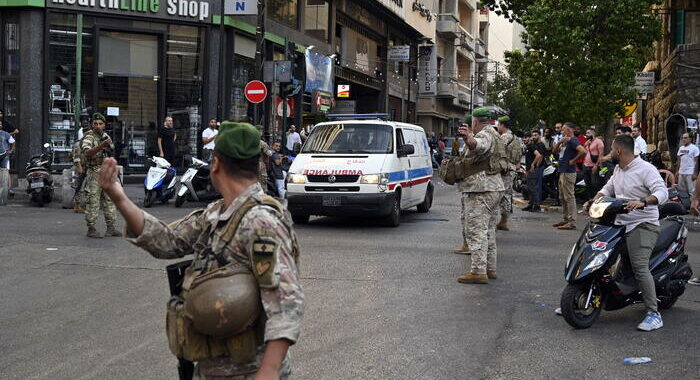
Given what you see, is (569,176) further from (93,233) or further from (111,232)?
(93,233)

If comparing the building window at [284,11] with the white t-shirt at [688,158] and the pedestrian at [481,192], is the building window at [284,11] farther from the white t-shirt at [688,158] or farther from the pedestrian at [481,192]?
the pedestrian at [481,192]

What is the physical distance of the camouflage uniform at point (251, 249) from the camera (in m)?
2.81

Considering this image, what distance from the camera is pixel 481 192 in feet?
28.2

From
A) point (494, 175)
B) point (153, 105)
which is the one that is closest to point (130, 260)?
point (494, 175)

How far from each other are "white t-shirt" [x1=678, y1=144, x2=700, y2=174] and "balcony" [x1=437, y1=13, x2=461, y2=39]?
40.4 m

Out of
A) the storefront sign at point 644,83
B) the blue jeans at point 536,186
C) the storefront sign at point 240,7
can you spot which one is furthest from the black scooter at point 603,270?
the storefront sign at point 644,83

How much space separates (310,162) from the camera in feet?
45.9

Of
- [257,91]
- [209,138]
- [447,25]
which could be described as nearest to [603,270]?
[257,91]

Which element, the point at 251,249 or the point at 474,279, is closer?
the point at 251,249

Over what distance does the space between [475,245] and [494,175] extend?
0.78 m

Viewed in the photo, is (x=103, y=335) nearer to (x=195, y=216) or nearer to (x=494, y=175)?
(x=195, y=216)

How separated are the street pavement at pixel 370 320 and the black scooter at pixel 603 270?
7.7 inches

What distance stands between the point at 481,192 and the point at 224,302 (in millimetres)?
6137

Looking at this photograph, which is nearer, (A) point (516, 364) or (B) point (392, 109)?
(A) point (516, 364)
